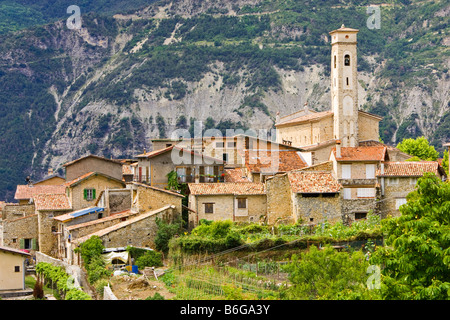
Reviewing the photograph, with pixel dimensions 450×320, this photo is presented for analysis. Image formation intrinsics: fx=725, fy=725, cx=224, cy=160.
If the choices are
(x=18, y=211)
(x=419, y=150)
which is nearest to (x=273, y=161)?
(x=18, y=211)

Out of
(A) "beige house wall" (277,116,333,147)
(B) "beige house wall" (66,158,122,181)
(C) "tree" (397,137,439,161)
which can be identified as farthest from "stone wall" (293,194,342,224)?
(C) "tree" (397,137,439,161)

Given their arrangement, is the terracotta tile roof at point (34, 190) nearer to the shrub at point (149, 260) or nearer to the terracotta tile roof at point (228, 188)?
the terracotta tile roof at point (228, 188)

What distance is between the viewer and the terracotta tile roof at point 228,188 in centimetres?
4484

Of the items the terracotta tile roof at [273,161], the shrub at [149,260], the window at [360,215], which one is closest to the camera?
the shrub at [149,260]

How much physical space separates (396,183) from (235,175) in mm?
11886

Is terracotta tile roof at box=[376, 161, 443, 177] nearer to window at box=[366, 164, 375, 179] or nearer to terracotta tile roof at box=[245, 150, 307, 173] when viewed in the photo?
window at box=[366, 164, 375, 179]

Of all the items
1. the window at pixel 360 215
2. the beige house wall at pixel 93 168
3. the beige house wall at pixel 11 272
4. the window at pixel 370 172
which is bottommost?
the beige house wall at pixel 11 272

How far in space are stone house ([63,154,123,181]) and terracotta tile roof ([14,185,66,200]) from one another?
2.42m

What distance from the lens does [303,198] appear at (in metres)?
43.7

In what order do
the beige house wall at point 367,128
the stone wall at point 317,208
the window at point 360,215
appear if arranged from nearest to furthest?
1. the stone wall at point 317,208
2. the window at point 360,215
3. the beige house wall at point 367,128

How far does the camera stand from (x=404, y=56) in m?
176

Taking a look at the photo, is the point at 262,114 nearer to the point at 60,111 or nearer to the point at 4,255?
the point at 60,111

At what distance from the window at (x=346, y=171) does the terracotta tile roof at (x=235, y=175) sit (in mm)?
7399

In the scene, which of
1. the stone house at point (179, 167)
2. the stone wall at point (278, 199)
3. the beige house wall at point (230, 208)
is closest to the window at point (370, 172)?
the stone wall at point (278, 199)
